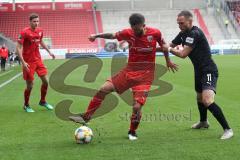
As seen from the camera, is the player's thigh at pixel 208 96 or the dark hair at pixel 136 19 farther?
the player's thigh at pixel 208 96

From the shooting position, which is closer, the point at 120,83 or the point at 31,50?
the point at 120,83

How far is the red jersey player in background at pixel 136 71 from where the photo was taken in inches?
326

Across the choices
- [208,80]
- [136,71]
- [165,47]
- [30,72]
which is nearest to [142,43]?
[165,47]

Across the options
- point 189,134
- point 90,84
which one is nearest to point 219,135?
point 189,134

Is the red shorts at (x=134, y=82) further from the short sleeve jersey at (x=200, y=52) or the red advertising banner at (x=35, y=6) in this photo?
the red advertising banner at (x=35, y=6)

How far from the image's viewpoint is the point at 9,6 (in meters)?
62.1

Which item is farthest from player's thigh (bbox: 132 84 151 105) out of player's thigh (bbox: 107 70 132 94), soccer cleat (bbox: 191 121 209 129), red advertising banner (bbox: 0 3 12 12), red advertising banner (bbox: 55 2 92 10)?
red advertising banner (bbox: 55 2 92 10)

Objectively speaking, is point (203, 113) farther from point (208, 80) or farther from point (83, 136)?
point (83, 136)

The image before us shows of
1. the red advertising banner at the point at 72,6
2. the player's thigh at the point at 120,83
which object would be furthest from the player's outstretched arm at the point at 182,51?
the red advertising banner at the point at 72,6

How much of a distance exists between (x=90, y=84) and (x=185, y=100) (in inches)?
272

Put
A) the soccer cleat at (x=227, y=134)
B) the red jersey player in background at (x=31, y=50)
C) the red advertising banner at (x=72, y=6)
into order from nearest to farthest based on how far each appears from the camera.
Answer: the soccer cleat at (x=227, y=134), the red jersey player in background at (x=31, y=50), the red advertising banner at (x=72, y=6)

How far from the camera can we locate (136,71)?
28.0 feet

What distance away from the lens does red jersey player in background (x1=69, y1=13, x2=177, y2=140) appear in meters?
8.28

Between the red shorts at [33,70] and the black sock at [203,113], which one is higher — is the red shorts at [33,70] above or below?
above
